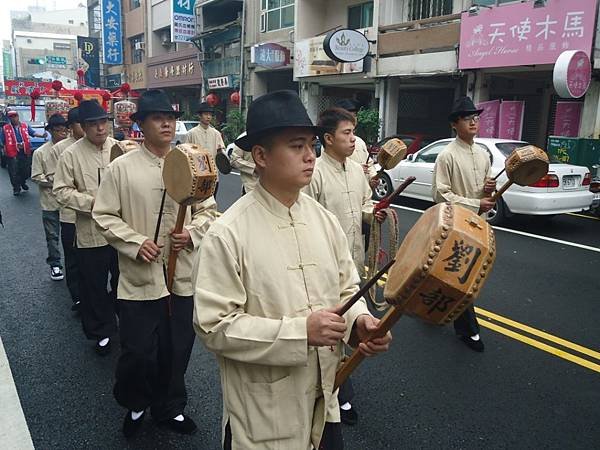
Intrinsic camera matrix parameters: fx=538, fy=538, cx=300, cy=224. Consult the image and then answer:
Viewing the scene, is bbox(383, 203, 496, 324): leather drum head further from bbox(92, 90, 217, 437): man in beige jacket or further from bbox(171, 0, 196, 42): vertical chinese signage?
bbox(171, 0, 196, 42): vertical chinese signage

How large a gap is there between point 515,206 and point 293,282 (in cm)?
778

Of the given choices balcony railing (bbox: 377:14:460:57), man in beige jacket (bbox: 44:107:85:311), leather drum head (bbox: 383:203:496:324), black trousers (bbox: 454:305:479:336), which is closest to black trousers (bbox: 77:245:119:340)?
man in beige jacket (bbox: 44:107:85:311)

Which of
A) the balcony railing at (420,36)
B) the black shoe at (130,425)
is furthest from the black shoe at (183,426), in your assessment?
the balcony railing at (420,36)

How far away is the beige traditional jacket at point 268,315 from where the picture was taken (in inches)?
69.1

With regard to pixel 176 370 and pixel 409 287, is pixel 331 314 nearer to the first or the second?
pixel 409 287

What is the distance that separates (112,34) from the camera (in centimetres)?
3984

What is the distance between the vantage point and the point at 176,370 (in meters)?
3.21

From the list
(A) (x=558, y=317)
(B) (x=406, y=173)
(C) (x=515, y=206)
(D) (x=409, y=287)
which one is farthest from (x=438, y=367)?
(B) (x=406, y=173)

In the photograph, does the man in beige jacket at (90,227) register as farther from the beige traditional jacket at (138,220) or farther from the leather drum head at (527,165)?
the leather drum head at (527,165)

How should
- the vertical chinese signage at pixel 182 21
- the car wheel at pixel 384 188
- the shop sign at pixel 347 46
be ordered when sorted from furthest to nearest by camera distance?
the vertical chinese signage at pixel 182 21 < the shop sign at pixel 347 46 < the car wheel at pixel 384 188

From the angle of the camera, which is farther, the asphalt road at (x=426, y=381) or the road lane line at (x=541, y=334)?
the road lane line at (x=541, y=334)

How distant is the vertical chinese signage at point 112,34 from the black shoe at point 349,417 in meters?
41.3

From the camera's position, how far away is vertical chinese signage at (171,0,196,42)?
1129 inches

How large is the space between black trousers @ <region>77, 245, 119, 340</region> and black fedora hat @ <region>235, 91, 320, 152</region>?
2.85 metres
